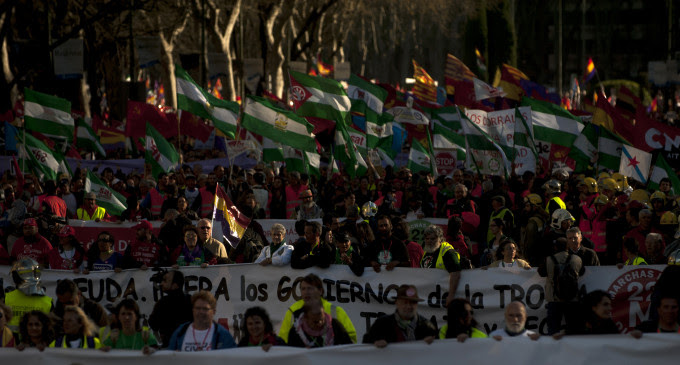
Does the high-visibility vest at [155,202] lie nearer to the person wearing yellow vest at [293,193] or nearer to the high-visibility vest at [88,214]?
the high-visibility vest at [88,214]

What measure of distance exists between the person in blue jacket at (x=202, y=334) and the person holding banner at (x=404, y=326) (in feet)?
2.89

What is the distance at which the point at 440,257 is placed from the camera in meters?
9.86

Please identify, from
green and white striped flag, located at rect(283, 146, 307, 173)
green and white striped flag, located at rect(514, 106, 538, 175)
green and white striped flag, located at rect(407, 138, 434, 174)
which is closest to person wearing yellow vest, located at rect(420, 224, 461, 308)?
green and white striped flag, located at rect(514, 106, 538, 175)

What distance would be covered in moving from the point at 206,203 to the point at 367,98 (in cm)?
568

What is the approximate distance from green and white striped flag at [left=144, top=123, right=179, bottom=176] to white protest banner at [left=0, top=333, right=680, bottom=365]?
11.1 metres

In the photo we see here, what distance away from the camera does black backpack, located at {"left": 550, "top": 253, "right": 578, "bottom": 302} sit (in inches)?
356

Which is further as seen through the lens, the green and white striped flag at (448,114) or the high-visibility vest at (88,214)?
the green and white striped flag at (448,114)

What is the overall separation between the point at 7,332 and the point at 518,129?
37.4 ft

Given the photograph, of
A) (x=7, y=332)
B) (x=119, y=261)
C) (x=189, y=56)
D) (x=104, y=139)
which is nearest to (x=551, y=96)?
(x=189, y=56)

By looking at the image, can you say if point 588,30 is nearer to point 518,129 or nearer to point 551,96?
point 551,96

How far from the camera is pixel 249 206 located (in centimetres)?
1377


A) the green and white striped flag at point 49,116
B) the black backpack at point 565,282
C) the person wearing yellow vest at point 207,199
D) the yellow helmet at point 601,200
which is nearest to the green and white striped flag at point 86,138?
the green and white striped flag at point 49,116

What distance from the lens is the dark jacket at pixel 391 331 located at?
287 inches

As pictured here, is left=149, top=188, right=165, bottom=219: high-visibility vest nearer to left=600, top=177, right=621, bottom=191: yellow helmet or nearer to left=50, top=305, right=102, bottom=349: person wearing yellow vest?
left=600, top=177, right=621, bottom=191: yellow helmet
